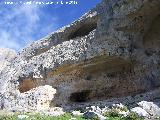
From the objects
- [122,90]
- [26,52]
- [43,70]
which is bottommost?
[122,90]

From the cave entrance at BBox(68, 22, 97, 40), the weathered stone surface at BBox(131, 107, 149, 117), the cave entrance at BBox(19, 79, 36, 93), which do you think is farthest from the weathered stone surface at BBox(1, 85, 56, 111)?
the weathered stone surface at BBox(131, 107, 149, 117)

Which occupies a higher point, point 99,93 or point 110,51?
point 110,51

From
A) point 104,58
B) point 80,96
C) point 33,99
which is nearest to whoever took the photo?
point 104,58

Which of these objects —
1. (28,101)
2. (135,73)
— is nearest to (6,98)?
(28,101)

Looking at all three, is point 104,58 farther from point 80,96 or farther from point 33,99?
point 33,99

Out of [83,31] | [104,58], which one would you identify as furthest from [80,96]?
[83,31]

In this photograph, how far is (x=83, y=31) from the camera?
31.6 m

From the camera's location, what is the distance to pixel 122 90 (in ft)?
89.3

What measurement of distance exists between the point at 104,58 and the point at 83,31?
16.0 feet

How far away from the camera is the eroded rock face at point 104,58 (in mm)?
26391

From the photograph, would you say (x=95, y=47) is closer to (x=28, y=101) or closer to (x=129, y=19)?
(x=129, y=19)

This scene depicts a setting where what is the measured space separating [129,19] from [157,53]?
2871 millimetres

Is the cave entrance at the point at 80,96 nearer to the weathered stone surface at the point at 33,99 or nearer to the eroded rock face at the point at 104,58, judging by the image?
the eroded rock face at the point at 104,58

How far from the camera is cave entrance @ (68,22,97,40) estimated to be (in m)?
30.6
